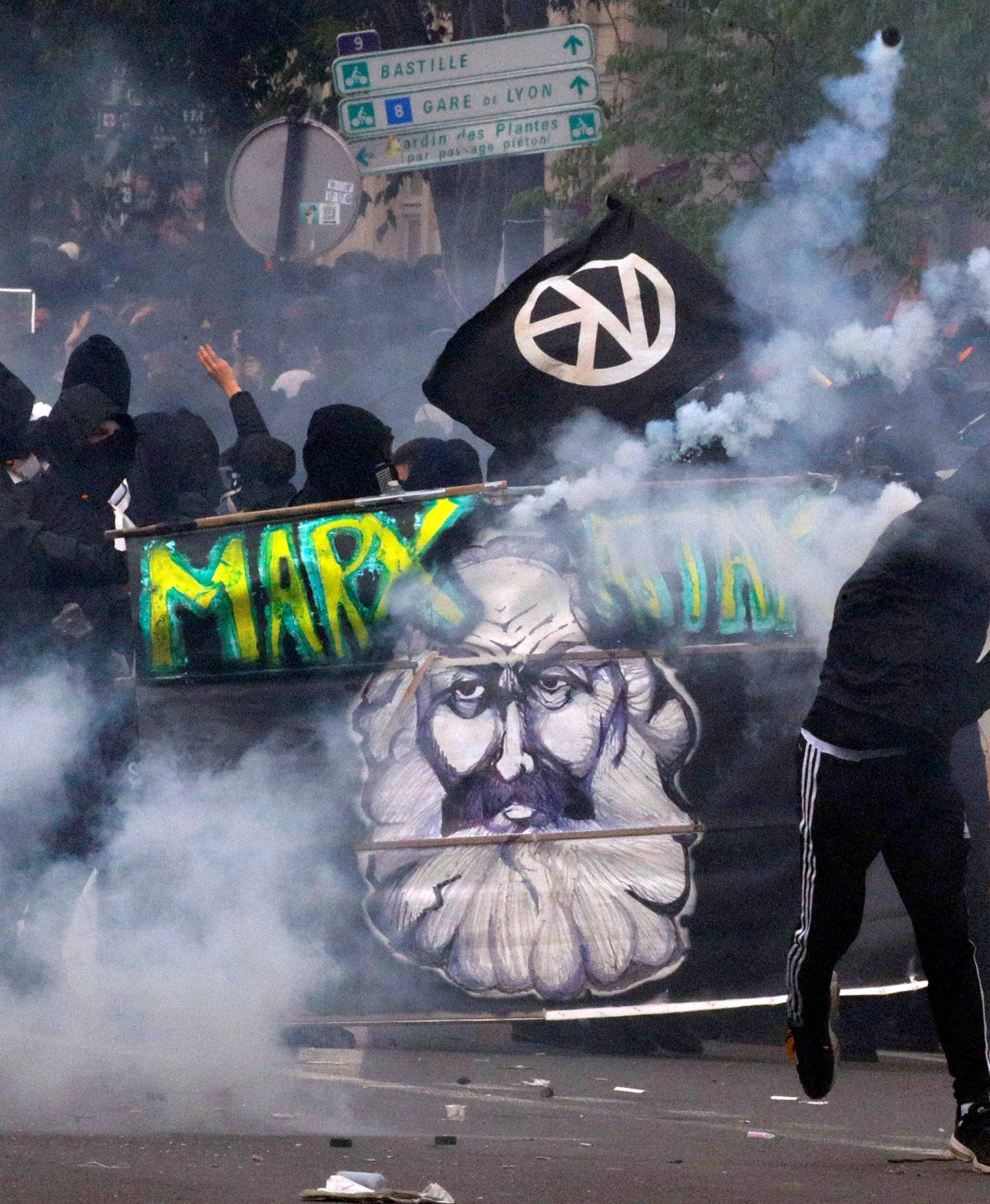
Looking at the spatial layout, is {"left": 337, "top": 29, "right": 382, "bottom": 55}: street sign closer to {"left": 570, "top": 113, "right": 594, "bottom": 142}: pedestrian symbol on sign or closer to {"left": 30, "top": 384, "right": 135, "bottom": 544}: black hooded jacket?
{"left": 570, "top": 113, "right": 594, "bottom": 142}: pedestrian symbol on sign

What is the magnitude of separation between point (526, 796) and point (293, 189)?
4802 millimetres

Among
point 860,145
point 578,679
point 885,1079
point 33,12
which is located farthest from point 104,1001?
point 33,12

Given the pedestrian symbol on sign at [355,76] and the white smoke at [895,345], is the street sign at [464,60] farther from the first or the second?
the white smoke at [895,345]

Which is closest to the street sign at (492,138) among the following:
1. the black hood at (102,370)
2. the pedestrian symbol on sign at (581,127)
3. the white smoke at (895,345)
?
the pedestrian symbol on sign at (581,127)

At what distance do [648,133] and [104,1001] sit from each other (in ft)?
21.8

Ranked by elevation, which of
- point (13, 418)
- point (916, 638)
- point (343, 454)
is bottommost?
point (916, 638)

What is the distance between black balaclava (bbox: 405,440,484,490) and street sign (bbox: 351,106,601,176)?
214 centimetres

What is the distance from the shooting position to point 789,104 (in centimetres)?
1064

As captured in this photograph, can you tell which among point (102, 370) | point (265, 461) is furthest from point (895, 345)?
point (102, 370)

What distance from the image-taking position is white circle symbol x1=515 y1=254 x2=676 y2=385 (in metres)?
6.23

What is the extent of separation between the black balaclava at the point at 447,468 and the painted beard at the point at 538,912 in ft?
6.02

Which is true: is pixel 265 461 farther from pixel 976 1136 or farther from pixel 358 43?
pixel 976 1136

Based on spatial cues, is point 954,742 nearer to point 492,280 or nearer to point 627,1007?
point 627,1007

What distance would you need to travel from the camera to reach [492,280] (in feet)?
37.0
